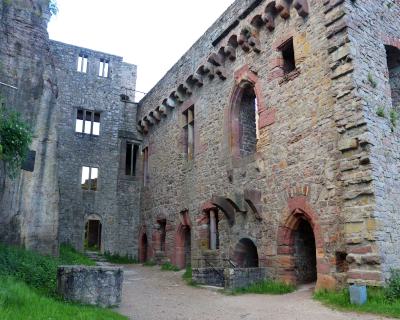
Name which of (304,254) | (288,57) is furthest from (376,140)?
(288,57)

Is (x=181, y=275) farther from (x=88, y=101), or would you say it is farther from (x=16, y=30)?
(x=88, y=101)

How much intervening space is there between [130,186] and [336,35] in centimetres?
1186

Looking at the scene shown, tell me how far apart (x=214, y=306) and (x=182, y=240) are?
6.90 meters

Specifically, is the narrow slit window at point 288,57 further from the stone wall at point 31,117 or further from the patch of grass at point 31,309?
the patch of grass at point 31,309

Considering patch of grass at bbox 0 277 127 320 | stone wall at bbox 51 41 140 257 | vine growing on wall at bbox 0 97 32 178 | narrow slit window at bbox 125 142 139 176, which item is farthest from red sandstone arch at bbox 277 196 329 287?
narrow slit window at bbox 125 142 139 176

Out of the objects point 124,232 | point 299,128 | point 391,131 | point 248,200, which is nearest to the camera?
point 391,131

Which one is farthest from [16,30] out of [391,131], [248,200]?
[391,131]

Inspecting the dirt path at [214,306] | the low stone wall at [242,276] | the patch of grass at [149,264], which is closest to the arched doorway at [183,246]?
the patch of grass at [149,264]

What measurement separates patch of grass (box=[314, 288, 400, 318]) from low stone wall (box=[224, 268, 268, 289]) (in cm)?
184

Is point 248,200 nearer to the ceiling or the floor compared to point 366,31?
nearer to the floor

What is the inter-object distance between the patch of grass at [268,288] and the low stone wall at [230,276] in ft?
0.39

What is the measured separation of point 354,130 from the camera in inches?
289

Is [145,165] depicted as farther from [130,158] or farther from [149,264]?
[149,264]

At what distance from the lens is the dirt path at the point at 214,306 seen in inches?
231
